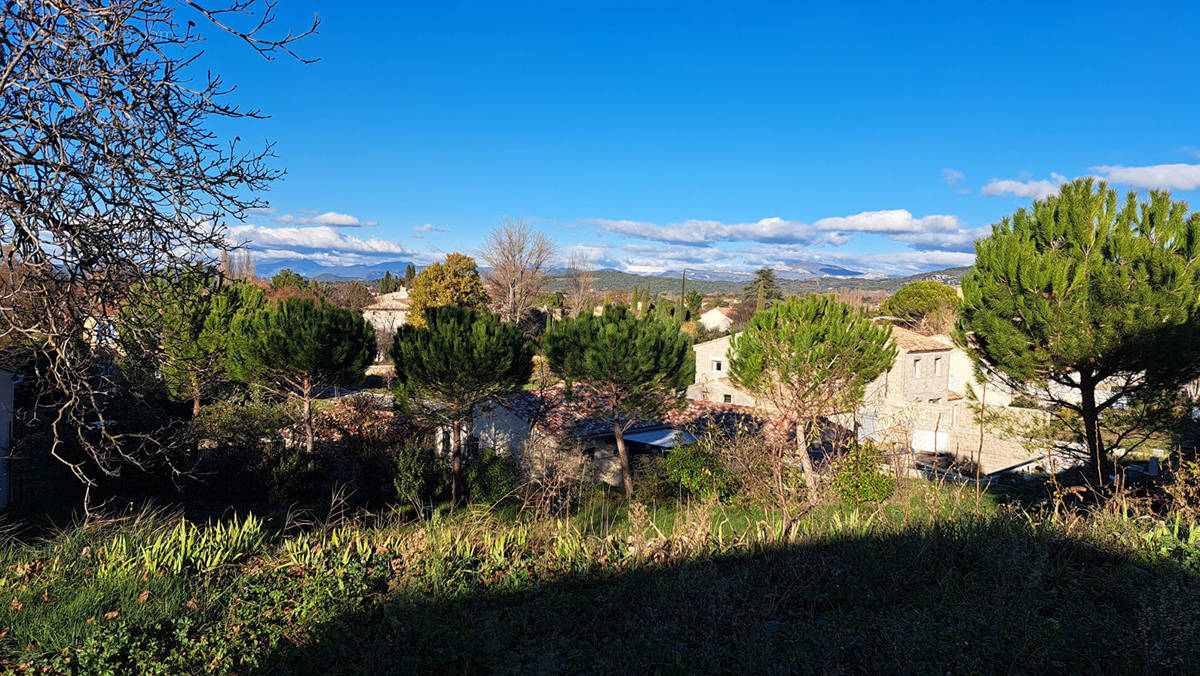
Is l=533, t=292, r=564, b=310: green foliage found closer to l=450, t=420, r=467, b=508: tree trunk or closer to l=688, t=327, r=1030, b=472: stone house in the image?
l=688, t=327, r=1030, b=472: stone house

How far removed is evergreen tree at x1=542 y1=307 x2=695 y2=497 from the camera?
17.0 m

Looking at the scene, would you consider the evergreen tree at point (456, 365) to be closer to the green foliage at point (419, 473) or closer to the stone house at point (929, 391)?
the green foliage at point (419, 473)

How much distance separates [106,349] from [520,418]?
50.5 ft

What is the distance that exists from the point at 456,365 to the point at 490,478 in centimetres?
324

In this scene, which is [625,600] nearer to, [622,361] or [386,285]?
[622,361]

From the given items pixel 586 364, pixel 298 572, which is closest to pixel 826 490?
pixel 298 572

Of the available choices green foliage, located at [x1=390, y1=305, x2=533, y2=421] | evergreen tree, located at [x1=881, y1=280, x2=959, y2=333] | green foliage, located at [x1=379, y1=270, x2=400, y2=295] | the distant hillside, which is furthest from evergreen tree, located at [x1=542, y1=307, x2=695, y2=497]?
the distant hillside

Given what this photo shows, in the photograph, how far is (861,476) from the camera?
8.33 metres

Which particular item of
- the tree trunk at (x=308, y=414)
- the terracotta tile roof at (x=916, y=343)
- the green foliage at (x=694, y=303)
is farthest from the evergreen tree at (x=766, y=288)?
the tree trunk at (x=308, y=414)

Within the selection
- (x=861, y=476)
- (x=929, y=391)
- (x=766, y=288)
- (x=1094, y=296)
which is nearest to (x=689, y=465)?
(x=861, y=476)

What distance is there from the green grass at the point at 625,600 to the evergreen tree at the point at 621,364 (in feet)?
38.4

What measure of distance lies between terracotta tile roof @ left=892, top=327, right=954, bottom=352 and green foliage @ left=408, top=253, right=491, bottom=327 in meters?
24.9

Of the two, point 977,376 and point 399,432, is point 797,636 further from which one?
point 399,432

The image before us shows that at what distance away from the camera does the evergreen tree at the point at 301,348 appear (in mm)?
16844
